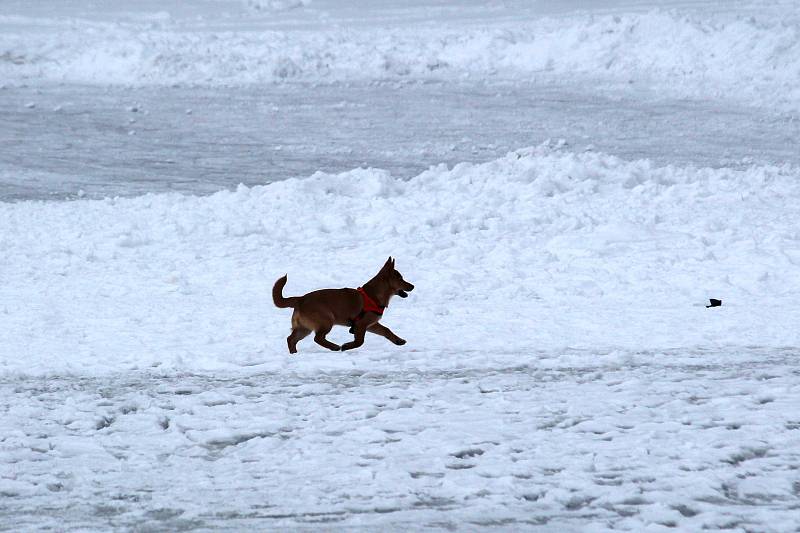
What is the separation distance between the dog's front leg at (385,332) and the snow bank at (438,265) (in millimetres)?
63

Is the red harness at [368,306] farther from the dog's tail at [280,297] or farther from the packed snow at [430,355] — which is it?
the dog's tail at [280,297]

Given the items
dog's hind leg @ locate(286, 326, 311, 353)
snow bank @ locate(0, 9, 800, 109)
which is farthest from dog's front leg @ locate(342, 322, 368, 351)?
snow bank @ locate(0, 9, 800, 109)

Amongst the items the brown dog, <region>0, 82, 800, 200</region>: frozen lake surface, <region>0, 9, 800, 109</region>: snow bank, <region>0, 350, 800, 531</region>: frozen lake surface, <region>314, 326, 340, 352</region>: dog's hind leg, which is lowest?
<region>0, 350, 800, 531</region>: frozen lake surface

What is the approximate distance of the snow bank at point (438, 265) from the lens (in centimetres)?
718

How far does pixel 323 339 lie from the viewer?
6914 millimetres

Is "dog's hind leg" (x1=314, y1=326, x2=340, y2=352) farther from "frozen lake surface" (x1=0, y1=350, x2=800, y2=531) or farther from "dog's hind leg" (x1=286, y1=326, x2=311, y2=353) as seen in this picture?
"frozen lake surface" (x1=0, y1=350, x2=800, y2=531)

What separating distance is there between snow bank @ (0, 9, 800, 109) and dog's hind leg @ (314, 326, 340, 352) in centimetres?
1591

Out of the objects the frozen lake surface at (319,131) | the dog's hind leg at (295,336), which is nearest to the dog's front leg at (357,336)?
the dog's hind leg at (295,336)

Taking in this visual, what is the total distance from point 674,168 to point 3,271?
7827mm

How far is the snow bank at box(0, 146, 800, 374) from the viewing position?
23.6 ft

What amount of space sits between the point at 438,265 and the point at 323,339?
117 inches

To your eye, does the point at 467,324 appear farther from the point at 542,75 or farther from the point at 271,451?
the point at 542,75

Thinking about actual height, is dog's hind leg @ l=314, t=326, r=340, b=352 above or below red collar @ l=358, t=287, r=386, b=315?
below

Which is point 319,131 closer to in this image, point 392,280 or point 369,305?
point 392,280
